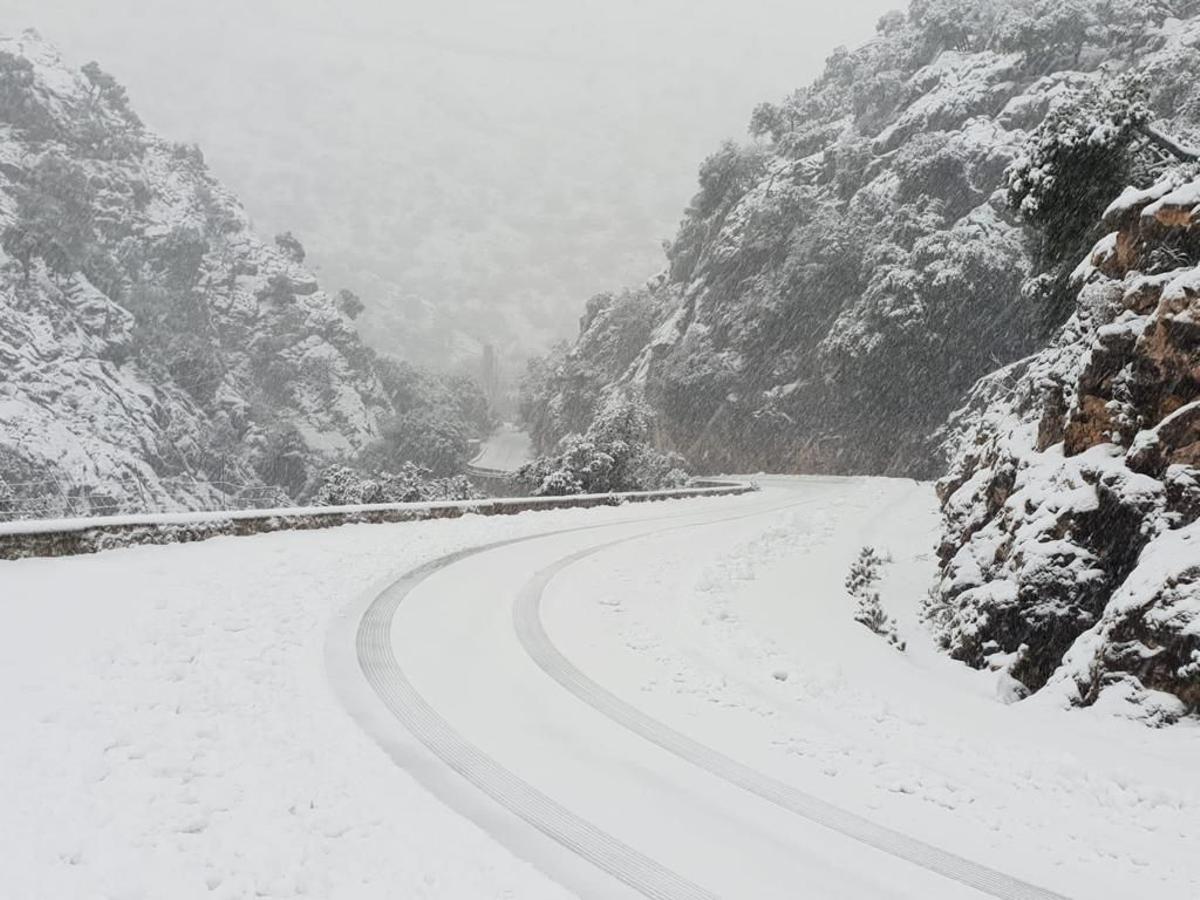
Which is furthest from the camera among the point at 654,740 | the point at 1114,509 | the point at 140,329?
the point at 140,329

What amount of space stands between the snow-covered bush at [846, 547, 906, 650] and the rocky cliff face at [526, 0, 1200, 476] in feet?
76.0

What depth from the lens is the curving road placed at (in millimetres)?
4383

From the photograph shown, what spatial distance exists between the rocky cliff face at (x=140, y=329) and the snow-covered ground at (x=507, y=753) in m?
35.9

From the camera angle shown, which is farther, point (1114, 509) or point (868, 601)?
A: point (868, 601)

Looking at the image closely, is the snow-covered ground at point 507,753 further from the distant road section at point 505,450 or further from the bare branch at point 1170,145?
the distant road section at point 505,450

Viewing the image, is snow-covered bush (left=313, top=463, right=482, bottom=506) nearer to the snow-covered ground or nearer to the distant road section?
the snow-covered ground

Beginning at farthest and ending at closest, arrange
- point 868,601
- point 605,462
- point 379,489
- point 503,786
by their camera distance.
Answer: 1. point 379,489
2. point 605,462
3. point 868,601
4. point 503,786

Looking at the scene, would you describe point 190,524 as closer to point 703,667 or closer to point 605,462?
point 703,667

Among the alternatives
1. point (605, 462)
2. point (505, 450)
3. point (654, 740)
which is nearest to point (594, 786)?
point (654, 740)

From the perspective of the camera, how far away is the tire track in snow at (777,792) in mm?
4434

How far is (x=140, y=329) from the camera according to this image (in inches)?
2918

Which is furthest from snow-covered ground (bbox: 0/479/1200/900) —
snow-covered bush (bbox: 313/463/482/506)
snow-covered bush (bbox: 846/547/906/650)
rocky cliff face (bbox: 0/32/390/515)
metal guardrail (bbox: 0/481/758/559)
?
rocky cliff face (bbox: 0/32/390/515)

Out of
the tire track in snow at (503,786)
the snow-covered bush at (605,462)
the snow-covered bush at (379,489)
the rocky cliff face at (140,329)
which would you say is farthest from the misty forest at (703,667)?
the rocky cliff face at (140,329)

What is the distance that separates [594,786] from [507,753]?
817 millimetres
